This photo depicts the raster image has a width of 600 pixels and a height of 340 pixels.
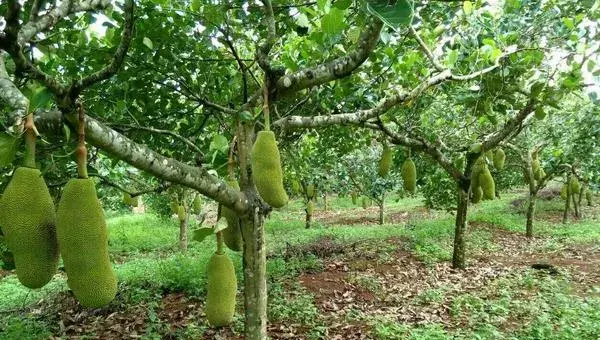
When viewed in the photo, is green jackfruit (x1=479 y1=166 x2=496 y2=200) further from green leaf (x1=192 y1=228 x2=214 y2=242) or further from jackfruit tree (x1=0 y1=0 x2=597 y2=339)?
green leaf (x1=192 y1=228 x2=214 y2=242)

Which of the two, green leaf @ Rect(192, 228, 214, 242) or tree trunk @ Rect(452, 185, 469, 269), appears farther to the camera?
tree trunk @ Rect(452, 185, 469, 269)

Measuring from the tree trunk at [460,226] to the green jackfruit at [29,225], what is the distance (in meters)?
5.55

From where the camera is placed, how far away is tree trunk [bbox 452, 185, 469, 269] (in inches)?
232

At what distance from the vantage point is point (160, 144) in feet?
10.5

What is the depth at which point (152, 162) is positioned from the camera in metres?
1.64

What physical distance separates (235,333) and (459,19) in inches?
125

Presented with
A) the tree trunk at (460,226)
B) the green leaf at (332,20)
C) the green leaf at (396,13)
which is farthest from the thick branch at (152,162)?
the tree trunk at (460,226)

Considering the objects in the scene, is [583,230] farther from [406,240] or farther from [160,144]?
[160,144]

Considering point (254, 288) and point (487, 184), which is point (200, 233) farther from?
point (487, 184)

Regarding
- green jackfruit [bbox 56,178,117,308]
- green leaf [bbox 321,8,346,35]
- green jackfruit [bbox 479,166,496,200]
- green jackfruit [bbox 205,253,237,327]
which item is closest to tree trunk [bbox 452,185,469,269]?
green jackfruit [bbox 479,166,496,200]

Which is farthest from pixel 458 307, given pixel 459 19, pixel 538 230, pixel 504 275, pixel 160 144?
pixel 538 230

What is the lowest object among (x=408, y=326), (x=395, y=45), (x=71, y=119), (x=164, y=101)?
(x=408, y=326)

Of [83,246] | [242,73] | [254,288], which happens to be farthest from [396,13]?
[254,288]

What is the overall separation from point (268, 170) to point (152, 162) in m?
0.42
